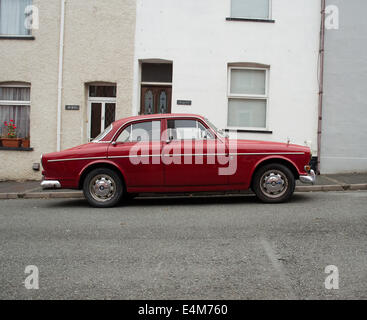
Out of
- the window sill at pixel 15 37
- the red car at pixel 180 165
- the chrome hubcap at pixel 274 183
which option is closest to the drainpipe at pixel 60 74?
the window sill at pixel 15 37

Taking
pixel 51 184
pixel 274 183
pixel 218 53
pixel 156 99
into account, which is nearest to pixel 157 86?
pixel 156 99

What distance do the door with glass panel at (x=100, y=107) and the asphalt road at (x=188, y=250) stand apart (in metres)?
5.82

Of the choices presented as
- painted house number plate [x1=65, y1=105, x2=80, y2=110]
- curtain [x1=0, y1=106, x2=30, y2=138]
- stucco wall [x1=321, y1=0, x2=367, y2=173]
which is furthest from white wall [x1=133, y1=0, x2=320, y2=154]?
curtain [x1=0, y1=106, x2=30, y2=138]

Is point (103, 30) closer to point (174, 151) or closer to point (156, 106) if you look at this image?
point (156, 106)

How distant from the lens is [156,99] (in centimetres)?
1390

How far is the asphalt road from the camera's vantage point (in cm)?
388

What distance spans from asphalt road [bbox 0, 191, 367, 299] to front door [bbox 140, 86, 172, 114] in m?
6.04

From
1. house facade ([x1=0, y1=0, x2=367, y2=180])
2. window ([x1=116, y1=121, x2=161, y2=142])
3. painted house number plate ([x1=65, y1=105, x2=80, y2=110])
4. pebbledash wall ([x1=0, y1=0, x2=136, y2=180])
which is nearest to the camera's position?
window ([x1=116, y1=121, x2=161, y2=142])

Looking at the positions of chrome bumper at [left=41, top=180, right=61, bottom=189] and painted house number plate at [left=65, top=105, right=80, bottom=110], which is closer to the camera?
chrome bumper at [left=41, top=180, right=61, bottom=189]

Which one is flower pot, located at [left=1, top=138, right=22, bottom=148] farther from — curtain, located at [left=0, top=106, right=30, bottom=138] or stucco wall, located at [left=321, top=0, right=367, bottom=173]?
stucco wall, located at [left=321, top=0, right=367, bottom=173]

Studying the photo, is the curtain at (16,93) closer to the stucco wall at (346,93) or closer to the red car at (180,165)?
the red car at (180,165)

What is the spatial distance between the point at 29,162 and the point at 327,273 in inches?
440

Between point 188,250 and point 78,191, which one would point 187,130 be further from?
point 188,250
